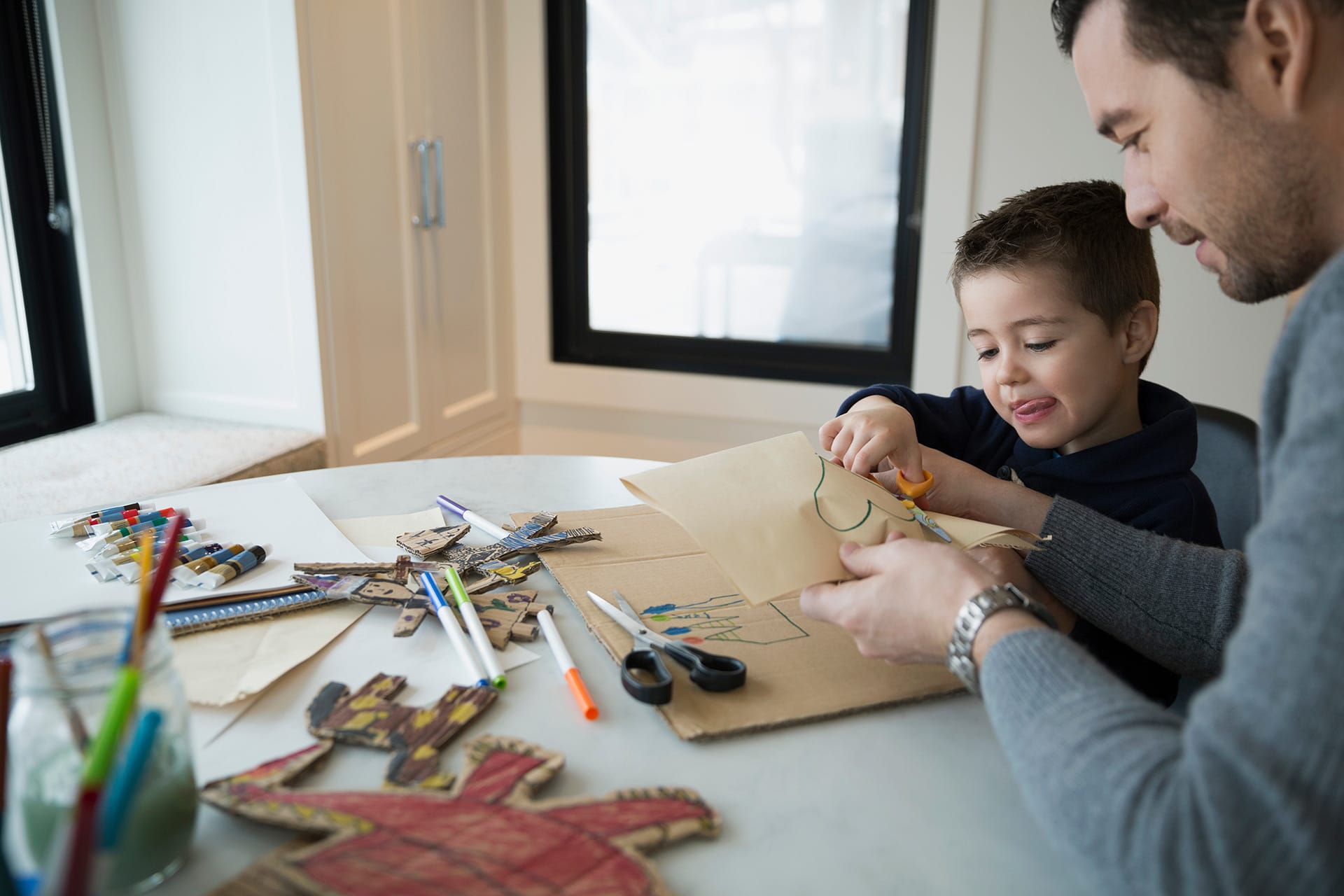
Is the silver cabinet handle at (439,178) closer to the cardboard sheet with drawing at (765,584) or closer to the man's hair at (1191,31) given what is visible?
the cardboard sheet with drawing at (765,584)

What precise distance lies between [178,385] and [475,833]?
7.05 feet

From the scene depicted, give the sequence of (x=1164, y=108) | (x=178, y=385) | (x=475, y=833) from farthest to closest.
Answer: (x=178, y=385) → (x=1164, y=108) → (x=475, y=833)

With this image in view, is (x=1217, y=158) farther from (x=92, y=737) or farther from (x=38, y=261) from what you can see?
(x=38, y=261)

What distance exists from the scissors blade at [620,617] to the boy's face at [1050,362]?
0.54 m

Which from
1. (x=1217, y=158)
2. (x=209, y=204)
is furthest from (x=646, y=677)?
(x=209, y=204)

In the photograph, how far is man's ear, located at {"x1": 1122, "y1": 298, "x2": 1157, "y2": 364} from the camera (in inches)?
44.8

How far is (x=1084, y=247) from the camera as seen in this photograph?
1.12 meters

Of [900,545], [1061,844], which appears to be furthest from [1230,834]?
[900,545]

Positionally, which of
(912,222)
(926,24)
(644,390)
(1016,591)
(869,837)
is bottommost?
(644,390)

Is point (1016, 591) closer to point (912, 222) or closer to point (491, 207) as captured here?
point (912, 222)

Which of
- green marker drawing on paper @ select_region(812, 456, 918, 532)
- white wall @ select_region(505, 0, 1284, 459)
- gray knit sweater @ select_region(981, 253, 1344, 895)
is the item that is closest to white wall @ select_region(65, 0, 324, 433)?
white wall @ select_region(505, 0, 1284, 459)

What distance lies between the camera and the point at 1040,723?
0.58m

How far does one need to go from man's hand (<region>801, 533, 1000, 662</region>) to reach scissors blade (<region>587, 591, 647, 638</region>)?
0.16 meters

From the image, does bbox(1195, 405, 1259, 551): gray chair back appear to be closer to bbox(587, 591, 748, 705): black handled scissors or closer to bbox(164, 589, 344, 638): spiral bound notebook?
bbox(587, 591, 748, 705): black handled scissors
